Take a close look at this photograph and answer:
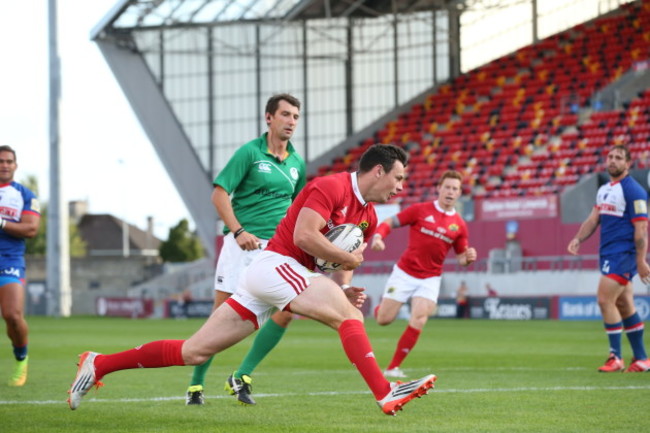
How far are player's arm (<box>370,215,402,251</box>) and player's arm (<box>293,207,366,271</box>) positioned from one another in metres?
4.02

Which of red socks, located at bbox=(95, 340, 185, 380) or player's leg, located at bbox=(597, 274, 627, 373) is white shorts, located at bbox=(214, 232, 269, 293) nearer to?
red socks, located at bbox=(95, 340, 185, 380)

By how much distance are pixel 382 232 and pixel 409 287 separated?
90 centimetres

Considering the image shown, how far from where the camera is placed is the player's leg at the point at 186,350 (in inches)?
297

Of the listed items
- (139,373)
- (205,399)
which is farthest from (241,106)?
(205,399)

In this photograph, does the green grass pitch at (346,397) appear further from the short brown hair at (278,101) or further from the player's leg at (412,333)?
the short brown hair at (278,101)

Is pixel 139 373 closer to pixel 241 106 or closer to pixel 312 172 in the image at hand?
pixel 312 172

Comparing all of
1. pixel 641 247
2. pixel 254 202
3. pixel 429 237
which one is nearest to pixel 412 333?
pixel 429 237

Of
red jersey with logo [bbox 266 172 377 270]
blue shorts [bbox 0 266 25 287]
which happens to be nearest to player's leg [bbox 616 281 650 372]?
red jersey with logo [bbox 266 172 377 270]

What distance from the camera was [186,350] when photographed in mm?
7602

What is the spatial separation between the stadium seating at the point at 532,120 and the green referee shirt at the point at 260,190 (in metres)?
25.1

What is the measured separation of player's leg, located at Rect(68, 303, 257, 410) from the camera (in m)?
7.53

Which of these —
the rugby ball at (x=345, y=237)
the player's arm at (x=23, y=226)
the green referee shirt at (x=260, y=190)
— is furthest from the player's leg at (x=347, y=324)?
the player's arm at (x=23, y=226)

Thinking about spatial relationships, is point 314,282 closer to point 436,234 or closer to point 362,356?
point 362,356

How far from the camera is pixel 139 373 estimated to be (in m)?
13.2
